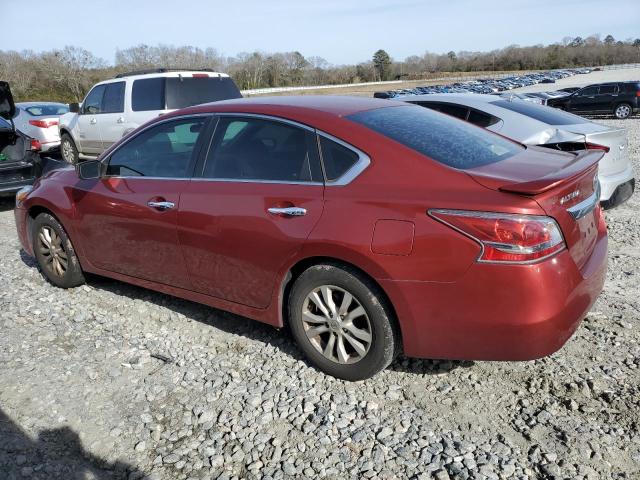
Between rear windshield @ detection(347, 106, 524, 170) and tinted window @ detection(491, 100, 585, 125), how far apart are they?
3.24m

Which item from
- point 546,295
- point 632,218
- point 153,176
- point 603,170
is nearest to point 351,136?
point 546,295

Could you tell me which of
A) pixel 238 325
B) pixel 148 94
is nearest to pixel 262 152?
pixel 238 325

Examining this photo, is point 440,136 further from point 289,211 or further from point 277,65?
point 277,65

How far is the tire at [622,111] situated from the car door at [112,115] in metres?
21.7

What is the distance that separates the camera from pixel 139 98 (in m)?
9.48

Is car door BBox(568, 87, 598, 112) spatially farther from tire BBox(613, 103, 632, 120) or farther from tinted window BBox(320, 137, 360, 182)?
tinted window BBox(320, 137, 360, 182)

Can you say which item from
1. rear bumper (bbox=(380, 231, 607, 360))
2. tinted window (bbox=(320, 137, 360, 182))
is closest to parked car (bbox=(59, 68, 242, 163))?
tinted window (bbox=(320, 137, 360, 182))

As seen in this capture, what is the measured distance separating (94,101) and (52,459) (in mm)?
9509

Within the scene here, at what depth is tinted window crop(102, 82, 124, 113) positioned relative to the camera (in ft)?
32.2

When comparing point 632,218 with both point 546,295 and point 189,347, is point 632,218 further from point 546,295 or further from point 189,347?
point 189,347

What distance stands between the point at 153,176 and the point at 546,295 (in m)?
2.75

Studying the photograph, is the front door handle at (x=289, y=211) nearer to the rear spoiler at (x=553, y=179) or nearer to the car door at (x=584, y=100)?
the rear spoiler at (x=553, y=179)

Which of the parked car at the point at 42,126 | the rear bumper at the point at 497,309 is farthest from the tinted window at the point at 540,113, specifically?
the parked car at the point at 42,126

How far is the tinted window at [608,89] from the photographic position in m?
23.1
